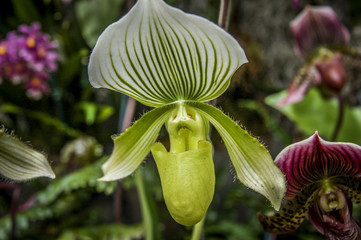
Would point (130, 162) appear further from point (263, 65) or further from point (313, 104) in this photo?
point (263, 65)

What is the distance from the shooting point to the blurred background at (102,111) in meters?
1.33

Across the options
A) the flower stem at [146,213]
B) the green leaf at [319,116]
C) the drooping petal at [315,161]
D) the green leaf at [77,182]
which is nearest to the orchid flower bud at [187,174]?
the drooping petal at [315,161]

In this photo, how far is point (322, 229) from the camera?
51 cm

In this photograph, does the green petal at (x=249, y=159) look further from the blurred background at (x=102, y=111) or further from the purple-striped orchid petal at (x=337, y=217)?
the blurred background at (x=102, y=111)

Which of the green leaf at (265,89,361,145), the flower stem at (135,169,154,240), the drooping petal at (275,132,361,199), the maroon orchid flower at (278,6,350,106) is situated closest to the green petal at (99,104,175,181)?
the drooping petal at (275,132,361,199)

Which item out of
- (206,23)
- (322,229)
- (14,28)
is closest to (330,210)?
(322,229)

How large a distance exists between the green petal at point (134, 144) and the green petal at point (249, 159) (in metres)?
0.06

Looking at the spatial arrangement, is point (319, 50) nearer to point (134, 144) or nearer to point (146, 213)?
point (146, 213)

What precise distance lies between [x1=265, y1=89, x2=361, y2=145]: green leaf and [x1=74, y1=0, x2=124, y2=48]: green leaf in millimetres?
672

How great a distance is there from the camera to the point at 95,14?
1307 mm

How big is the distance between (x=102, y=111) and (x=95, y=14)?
0.41 metres

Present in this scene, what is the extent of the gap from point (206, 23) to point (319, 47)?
1.04 m

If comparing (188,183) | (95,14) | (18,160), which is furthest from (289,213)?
(95,14)

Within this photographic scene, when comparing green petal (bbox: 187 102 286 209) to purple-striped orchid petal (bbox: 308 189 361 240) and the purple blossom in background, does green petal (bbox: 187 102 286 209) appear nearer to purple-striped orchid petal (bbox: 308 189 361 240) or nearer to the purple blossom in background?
purple-striped orchid petal (bbox: 308 189 361 240)
